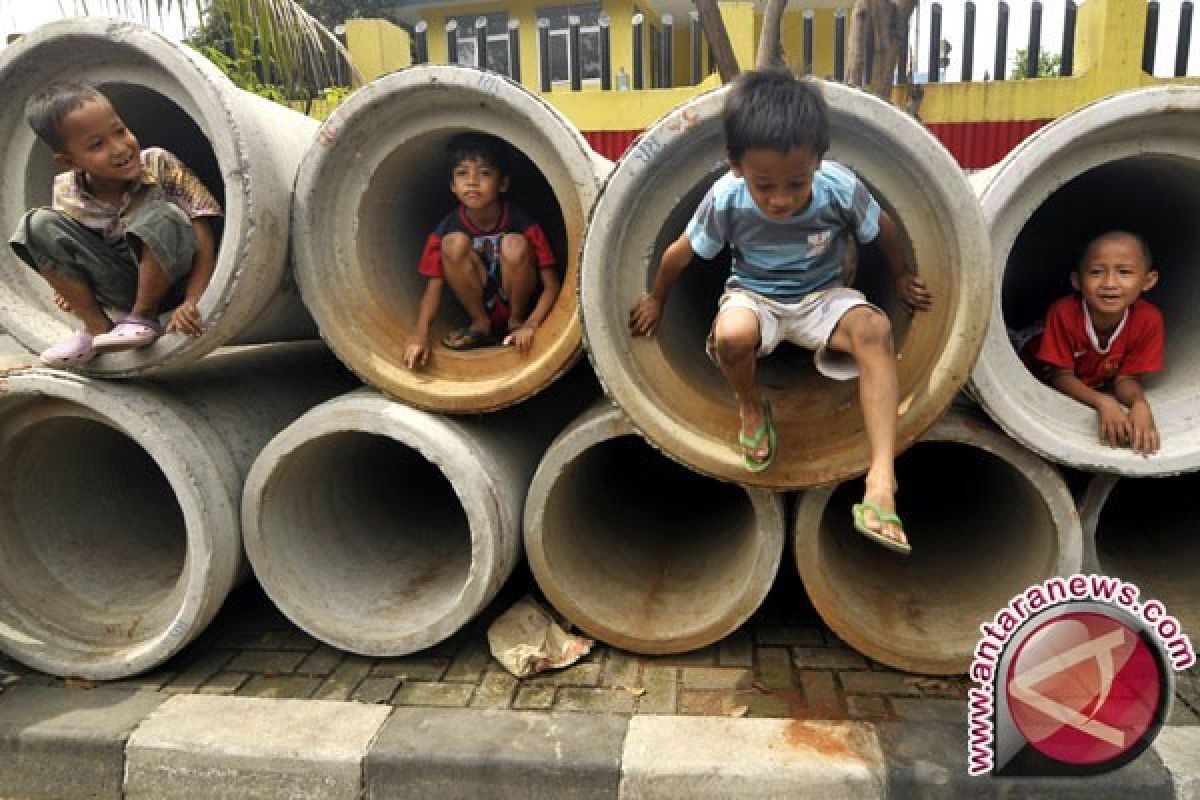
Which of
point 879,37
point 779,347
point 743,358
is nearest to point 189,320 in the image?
point 743,358

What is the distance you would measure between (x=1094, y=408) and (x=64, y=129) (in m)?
3.52

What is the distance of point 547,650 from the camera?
2994mm

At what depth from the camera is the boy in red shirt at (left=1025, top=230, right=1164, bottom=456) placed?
293 centimetres

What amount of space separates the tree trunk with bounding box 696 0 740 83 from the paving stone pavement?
3.71m

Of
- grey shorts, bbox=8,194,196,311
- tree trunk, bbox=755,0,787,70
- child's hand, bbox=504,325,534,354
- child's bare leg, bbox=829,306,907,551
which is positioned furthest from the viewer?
tree trunk, bbox=755,0,787,70

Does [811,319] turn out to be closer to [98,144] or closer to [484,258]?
[484,258]

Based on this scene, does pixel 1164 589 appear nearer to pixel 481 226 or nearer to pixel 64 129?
pixel 481 226

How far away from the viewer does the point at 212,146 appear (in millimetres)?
3010

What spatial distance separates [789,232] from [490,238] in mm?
1303

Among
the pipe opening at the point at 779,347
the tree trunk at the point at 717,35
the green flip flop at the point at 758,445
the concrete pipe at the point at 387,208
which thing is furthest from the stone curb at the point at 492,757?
the tree trunk at the point at 717,35

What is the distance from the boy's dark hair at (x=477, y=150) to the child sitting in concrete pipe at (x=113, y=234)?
3.03 ft

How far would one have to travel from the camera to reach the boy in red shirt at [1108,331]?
2928 mm

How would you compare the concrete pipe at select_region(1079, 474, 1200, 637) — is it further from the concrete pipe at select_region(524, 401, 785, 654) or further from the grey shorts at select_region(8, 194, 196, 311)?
the grey shorts at select_region(8, 194, 196, 311)

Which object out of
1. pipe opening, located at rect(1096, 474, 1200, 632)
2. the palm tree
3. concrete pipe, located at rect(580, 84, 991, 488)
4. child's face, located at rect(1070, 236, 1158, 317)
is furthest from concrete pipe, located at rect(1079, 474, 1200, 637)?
the palm tree
